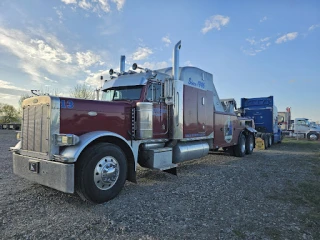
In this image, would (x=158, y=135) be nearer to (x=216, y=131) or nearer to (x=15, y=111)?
(x=216, y=131)

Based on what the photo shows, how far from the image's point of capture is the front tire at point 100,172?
168 inches

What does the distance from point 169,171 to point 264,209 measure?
3156 millimetres

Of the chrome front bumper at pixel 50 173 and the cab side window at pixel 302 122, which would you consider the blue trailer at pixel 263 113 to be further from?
the chrome front bumper at pixel 50 173

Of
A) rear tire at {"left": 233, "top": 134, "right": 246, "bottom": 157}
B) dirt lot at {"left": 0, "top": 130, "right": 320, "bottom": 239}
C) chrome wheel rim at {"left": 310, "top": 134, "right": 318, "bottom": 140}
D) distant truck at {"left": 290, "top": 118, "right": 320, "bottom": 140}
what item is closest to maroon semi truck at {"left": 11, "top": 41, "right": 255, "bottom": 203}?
dirt lot at {"left": 0, "top": 130, "right": 320, "bottom": 239}

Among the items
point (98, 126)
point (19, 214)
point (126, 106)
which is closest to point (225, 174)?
point (126, 106)

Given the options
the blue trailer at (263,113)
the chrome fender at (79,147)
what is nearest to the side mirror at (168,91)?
the chrome fender at (79,147)

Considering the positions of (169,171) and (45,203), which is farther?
(169,171)

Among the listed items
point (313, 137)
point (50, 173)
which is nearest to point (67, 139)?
point (50, 173)

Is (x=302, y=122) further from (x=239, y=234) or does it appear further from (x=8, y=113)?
(x=8, y=113)

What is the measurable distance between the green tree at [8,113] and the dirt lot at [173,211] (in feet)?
191

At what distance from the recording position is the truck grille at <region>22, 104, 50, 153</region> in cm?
445

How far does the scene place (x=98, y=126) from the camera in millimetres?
4984

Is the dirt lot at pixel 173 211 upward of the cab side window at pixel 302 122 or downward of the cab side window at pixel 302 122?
downward

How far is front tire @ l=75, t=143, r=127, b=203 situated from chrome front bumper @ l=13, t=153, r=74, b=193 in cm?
24
